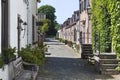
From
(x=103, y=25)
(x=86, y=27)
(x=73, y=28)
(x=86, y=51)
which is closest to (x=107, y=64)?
(x=103, y=25)

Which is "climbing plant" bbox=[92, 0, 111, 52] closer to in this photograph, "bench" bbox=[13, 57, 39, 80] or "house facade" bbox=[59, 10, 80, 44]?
"bench" bbox=[13, 57, 39, 80]

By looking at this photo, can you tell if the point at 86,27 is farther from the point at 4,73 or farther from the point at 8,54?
the point at 4,73

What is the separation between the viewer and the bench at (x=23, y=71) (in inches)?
518

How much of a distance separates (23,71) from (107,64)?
221 inches

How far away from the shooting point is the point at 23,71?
15.6 m

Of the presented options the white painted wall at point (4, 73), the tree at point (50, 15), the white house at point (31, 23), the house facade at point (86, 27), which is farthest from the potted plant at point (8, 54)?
the tree at point (50, 15)

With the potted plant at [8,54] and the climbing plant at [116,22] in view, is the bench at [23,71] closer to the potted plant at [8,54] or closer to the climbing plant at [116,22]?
the potted plant at [8,54]

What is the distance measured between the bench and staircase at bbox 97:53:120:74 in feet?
13.5

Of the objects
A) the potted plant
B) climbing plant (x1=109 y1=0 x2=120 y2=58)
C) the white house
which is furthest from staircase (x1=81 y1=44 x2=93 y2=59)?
the potted plant

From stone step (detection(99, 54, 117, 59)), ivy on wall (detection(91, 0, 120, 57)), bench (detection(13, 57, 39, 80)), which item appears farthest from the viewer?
ivy on wall (detection(91, 0, 120, 57))

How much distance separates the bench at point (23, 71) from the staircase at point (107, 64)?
4.12 m

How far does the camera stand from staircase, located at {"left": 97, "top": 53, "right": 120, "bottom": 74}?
19141 millimetres

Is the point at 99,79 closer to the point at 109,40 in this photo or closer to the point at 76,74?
the point at 76,74

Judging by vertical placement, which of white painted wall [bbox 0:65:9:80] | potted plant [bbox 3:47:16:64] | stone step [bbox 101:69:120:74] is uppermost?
potted plant [bbox 3:47:16:64]
